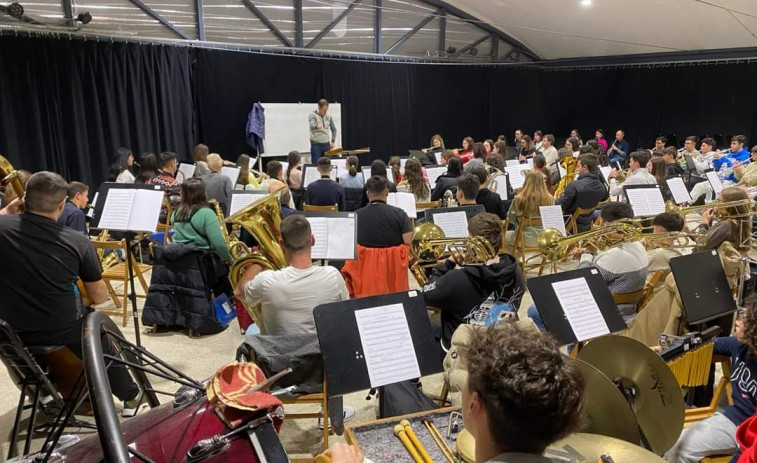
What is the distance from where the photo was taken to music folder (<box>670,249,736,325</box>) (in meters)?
3.24

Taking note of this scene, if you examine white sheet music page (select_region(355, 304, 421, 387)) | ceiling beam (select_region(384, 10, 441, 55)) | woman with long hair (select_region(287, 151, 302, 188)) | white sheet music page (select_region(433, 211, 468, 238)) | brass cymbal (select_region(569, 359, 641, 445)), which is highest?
ceiling beam (select_region(384, 10, 441, 55))

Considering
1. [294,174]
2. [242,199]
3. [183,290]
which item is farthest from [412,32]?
[183,290]

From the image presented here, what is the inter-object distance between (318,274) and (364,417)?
43.3 inches

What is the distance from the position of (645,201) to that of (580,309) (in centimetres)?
368

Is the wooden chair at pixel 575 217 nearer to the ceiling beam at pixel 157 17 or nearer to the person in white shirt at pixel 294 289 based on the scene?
the person in white shirt at pixel 294 289

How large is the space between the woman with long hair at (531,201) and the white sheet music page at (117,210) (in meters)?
3.87

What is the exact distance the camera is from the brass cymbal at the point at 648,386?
211 centimetres

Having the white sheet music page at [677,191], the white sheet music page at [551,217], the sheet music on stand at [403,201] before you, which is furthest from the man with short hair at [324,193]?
the white sheet music page at [677,191]

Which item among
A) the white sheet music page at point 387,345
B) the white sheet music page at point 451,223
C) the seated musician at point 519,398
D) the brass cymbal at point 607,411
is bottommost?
the white sheet music page at point 451,223

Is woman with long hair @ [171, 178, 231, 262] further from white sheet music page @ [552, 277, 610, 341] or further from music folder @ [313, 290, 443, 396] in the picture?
white sheet music page @ [552, 277, 610, 341]

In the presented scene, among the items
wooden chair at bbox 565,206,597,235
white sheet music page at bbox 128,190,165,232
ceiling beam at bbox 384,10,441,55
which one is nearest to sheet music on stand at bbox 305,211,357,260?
white sheet music page at bbox 128,190,165,232

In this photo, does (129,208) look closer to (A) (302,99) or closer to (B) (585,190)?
(B) (585,190)

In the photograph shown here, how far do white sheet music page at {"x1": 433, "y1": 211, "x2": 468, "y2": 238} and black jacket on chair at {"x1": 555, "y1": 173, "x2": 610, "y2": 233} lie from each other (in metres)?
2.06

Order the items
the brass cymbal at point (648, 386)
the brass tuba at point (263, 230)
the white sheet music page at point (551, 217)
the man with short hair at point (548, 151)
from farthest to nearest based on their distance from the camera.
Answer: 1. the man with short hair at point (548, 151)
2. the white sheet music page at point (551, 217)
3. the brass tuba at point (263, 230)
4. the brass cymbal at point (648, 386)
